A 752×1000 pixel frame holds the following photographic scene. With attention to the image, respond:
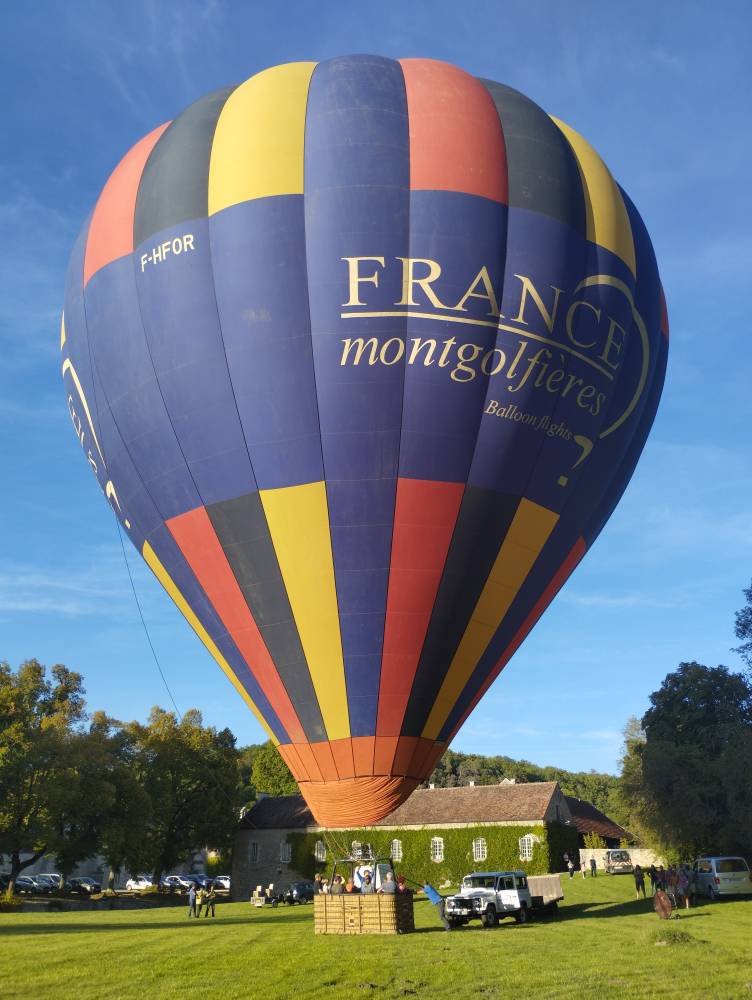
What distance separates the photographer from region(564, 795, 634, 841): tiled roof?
47.5m

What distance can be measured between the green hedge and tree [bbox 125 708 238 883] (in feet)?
26.0

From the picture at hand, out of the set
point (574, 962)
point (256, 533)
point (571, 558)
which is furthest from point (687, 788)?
point (256, 533)

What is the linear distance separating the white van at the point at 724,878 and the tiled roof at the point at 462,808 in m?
16.7

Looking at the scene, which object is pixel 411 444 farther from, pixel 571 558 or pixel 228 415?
pixel 571 558

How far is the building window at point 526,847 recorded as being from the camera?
136ft

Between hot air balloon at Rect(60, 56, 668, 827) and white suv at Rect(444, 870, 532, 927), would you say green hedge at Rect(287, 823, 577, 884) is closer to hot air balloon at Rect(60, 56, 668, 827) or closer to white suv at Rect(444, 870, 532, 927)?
white suv at Rect(444, 870, 532, 927)

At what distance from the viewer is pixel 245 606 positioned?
52.2 feet

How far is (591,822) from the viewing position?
4919 cm

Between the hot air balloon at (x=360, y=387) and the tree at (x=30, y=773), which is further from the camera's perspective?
the tree at (x=30, y=773)

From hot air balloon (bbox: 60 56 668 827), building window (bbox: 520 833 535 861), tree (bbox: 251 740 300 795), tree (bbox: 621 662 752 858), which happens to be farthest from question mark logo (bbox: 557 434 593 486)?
tree (bbox: 251 740 300 795)

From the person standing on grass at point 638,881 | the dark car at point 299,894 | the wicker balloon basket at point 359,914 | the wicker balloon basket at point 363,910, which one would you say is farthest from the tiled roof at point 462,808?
Result: the wicker balloon basket at point 359,914

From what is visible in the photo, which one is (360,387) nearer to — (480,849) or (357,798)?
(357,798)

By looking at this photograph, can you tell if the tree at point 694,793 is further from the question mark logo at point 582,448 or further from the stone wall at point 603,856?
the question mark logo at point 582,448

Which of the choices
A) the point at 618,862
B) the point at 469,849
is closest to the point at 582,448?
the point at 469,849
